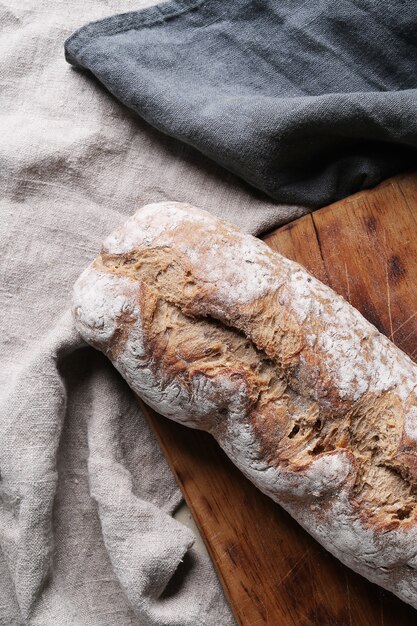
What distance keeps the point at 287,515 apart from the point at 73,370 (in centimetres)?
76

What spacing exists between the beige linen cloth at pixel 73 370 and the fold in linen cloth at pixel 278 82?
124 millimetres

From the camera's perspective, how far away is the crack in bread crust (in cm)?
186

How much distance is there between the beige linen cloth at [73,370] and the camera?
2088 millimetres

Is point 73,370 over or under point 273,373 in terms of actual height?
under

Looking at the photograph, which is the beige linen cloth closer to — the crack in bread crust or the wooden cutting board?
the wooden cutting board

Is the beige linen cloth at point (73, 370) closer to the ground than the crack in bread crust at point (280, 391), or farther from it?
closer to the ground

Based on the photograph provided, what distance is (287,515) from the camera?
2160 mm

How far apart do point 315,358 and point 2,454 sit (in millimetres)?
924

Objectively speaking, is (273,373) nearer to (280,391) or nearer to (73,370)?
(280,391)

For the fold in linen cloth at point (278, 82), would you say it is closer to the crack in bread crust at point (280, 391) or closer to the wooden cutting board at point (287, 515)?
the wooden cutting board at point (287, 515)

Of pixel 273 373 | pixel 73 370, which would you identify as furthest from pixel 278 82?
pixel 73 370

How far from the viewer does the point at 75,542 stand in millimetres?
2174

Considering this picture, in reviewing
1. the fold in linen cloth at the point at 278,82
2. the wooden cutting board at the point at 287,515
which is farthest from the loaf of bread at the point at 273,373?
the fold in linen cloth at the point at 278,82

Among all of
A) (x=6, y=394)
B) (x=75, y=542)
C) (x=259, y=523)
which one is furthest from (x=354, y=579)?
(x=6, y=394)
